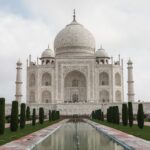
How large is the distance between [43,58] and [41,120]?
17.9 metres

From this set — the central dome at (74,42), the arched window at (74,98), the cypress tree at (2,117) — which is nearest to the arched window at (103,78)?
the arched window at (74,98)

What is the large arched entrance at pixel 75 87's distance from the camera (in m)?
32.2

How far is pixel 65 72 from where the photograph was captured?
3195cm

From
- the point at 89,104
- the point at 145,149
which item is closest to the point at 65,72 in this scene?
the point at 89,104

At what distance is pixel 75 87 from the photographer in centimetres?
3269

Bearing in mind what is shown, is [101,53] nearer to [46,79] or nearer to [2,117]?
[46,79]

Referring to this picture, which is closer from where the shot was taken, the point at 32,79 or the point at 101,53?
the point at 32,79

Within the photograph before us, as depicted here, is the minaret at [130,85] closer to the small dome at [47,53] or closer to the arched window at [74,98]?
the arched window at [74,98]

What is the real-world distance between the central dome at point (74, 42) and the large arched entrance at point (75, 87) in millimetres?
2375

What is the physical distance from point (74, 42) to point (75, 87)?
4.63 metres

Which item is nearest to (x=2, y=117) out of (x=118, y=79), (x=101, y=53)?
(x=118, y=79)

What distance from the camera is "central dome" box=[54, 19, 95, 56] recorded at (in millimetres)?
34281

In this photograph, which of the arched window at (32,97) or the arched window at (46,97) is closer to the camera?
the arched window at (46,97)

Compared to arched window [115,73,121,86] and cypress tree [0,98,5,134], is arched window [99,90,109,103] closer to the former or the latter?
arched window [115,73,121,86]
